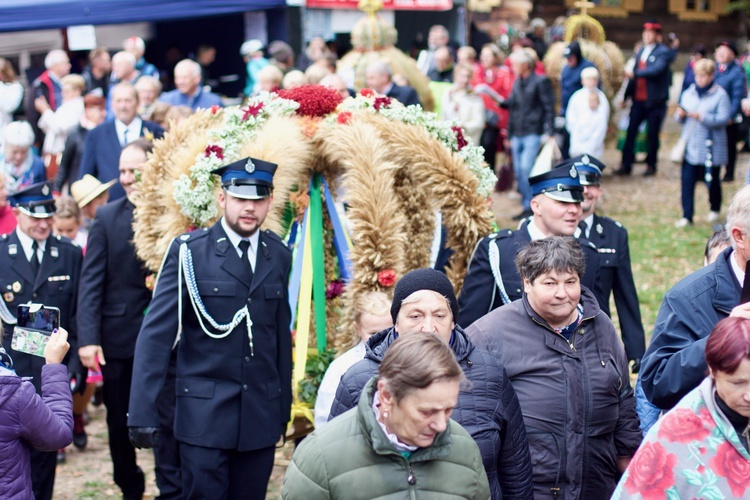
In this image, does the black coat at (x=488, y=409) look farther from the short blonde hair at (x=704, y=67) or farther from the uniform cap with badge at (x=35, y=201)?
the short blonde hair at (x=704, y=67)

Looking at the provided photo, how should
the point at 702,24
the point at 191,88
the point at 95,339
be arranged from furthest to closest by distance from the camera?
1. the point at 702,24
2. the point at 191,88
3. the point at 95,339

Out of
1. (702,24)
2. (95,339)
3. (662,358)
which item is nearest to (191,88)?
(95,339)

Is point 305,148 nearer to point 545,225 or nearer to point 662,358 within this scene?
point 545,225

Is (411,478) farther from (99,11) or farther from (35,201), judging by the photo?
(99,11)

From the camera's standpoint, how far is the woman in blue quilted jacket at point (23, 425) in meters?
3.94

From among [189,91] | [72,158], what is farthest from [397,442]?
[189,91]

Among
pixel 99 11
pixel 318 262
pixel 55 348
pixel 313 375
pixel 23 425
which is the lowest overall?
pixel 313 375

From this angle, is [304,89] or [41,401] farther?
[304,89]

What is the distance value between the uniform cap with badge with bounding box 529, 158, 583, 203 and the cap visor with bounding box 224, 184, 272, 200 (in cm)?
146

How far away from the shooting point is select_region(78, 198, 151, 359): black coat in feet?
20.7

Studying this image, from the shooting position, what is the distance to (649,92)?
51.2 ft

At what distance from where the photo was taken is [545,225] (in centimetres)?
541

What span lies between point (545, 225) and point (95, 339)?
278 centimetres

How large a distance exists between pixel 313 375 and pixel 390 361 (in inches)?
133
